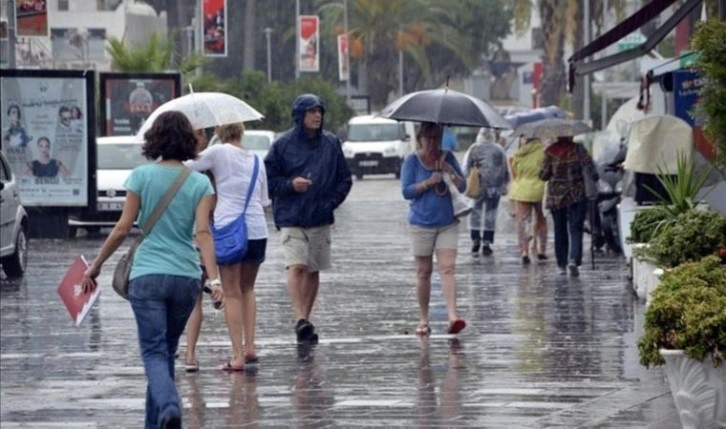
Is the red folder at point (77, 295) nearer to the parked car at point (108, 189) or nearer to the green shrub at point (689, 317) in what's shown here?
the green shrub at point (689, 317)

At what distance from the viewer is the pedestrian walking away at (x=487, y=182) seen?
75.9ft

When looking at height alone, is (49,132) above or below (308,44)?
below

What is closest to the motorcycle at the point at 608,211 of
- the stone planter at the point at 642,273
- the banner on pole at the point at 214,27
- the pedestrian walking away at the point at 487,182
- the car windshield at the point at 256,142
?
the pedestrian walking away at the point at 487,182

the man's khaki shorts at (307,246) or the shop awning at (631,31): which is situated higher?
the shop awning at (631,31)

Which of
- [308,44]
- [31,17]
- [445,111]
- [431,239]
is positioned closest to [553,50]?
[308,44]

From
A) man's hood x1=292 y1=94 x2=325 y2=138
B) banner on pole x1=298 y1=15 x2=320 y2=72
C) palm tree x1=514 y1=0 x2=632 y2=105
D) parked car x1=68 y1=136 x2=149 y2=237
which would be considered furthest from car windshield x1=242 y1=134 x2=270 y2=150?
man's hood x1=292 y1=94 x2=325 y2=138

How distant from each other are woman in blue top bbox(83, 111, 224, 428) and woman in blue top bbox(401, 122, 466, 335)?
480 cm

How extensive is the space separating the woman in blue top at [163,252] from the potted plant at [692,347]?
2383 mm

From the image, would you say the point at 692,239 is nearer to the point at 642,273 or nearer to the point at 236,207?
the point at 642,273

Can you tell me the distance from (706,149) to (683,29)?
15005 millimetres

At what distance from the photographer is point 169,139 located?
29.3 feet

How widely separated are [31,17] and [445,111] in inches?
722

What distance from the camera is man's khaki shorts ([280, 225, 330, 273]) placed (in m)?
13.2

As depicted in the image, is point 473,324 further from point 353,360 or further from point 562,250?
point 562,250
